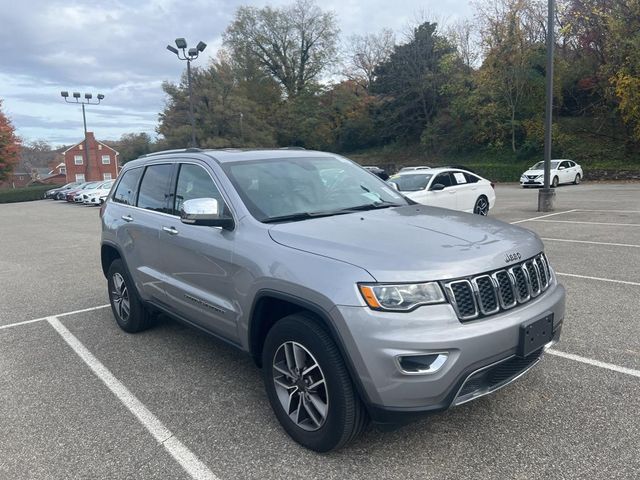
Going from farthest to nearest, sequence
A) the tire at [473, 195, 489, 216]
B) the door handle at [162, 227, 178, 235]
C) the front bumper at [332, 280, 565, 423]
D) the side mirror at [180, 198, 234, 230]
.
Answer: the tire at [473, 195, 489, 216] < the door handle at [162, 227, 178, 235] < the side mirror at [180, 198, 234, 230] < the front bumper at [332, 280, 565, 423]

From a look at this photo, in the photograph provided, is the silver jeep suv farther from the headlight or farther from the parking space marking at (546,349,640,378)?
the parking space marking at (546,349,640,378)

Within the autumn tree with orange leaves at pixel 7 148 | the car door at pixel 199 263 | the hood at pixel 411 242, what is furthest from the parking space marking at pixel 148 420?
the autumn tree with orange leaves at pixel 7 148

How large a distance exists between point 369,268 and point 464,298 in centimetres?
52

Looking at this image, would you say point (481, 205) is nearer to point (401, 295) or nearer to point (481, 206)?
point (481, 206)

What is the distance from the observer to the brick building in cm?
8194

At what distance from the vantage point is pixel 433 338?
8.30ft

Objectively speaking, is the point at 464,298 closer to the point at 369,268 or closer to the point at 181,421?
the point at 369,268

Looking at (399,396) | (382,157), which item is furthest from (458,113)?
(399,396)

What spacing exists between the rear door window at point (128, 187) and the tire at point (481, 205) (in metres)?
9.94

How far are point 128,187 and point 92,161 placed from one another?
281 feet

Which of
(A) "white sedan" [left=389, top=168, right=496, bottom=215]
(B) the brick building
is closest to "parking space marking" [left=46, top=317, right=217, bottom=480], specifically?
(A) "white sedan" [left=389, top=168, right=496, bottom=215]

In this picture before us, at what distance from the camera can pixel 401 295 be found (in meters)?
2.61

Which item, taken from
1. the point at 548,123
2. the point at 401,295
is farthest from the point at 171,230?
the point at 548,123

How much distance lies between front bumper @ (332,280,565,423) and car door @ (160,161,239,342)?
1.13m
